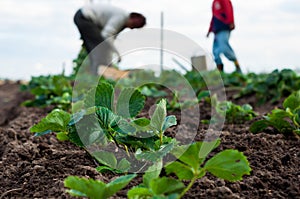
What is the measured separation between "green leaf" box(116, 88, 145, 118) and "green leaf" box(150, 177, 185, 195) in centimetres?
62

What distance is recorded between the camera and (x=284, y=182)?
Answer: 5.39 ft

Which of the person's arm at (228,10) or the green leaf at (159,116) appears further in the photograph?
the person's arm at (228,10)

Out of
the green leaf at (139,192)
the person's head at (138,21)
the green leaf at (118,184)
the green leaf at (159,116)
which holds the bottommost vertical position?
the green leaf at (139,192)

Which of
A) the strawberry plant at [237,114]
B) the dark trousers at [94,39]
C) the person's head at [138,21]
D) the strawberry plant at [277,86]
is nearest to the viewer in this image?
the strawberry plant at [237,114]

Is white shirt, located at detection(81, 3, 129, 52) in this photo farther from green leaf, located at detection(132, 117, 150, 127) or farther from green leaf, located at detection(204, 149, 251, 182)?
green leaf, located at detection(204, 149, 251, 182)

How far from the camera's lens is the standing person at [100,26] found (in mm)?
8000

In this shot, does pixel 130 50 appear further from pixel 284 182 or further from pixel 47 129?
pixel 284 182

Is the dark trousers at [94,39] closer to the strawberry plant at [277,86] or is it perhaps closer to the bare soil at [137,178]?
the strawberry plant at [277,86]

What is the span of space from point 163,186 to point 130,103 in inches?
26.4

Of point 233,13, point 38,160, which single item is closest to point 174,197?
point 38,160

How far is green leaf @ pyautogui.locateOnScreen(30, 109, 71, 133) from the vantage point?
1751 millimetres

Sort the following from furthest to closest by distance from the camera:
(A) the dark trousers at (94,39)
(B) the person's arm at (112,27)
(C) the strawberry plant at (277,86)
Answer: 1. (A) the dark trousers at (94,39)
2. (B) the person's arm at (112,27)
3. (C) the strawberry plant at (277,86)

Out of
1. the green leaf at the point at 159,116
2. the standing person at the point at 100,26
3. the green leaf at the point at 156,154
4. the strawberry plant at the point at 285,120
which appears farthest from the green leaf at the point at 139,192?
the standing person at the point at 100,26

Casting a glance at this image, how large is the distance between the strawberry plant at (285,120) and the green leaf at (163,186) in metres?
1.25
